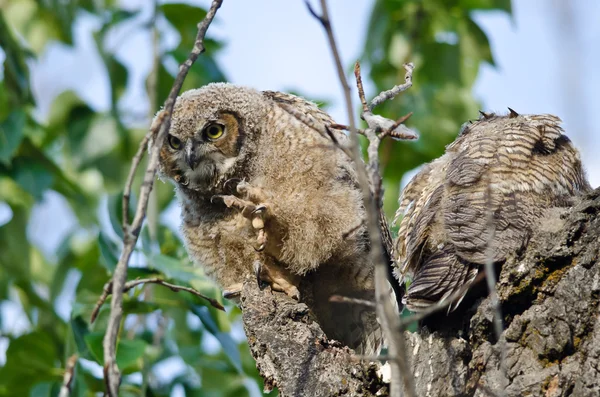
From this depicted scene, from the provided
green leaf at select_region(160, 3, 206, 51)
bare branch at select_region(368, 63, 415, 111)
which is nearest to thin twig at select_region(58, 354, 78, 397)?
bare branch at select_region(368, 63, 415, 111)

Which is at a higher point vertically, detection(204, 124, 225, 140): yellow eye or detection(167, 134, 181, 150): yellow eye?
detection(204, 124, 225, 140): yellow eye

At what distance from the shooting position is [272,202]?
11.9 ft

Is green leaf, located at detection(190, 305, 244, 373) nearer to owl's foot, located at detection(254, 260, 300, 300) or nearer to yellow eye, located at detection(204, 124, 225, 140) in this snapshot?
owl's foot, located at detection(254, 260, 300, 300)

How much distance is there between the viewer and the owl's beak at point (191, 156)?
13.1ft

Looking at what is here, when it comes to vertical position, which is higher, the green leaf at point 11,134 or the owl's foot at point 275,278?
the green leaf at point 11,134

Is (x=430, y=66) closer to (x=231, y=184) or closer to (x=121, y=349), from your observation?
(x=231, y=184)

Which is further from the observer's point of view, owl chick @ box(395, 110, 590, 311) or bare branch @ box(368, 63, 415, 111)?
owl chick @ box(395, 110, 590, 311)

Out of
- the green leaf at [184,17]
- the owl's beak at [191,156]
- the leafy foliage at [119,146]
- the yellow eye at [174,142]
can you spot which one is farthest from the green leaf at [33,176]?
the owl's beak at [191,156]

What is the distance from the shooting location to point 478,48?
5.64 metres

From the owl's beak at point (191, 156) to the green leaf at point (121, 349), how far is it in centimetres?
92

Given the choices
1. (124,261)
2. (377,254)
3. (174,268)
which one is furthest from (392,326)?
(174,268)

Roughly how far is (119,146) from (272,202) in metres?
2.79

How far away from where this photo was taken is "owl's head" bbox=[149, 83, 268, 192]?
155 inches

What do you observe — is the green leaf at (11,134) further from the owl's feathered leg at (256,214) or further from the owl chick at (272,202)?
the owl's feathered leg at (256,214)
